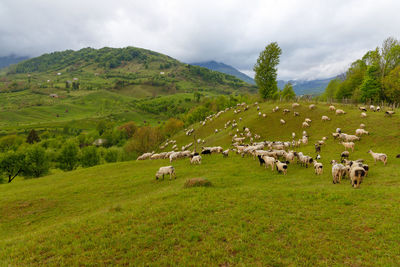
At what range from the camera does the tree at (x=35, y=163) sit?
5172 centimetres

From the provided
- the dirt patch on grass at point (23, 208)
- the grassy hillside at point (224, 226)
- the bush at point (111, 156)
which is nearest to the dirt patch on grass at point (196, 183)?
the grassy hillside at point (224, 226)

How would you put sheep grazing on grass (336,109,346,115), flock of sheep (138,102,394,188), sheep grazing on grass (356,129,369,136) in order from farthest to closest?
1. sheep grazing on grass (336,109,346,115)
2. sheep grazing on grass (356,129,369,136)
3. flock of sheep (138,102,394,188)

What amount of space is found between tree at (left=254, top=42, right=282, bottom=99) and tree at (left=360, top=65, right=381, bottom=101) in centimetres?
2581

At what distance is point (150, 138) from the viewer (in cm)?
7469

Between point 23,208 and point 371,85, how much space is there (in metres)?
78.1

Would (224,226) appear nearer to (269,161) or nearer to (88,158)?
(269,161)

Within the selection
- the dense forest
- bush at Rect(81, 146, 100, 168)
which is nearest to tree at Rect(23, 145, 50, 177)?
bush at Rect(81, 146, 100, 168)

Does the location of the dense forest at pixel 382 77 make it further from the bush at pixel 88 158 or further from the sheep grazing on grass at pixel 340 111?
the bush at pixel 88 158

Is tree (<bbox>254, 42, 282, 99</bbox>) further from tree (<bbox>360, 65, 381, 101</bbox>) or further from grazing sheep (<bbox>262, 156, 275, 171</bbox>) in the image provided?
grazing sheep (<bbox>262, 156, 275, 171</bbox>)

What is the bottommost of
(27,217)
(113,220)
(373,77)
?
(27,217)

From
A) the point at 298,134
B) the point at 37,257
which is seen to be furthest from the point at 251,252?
the point at 298,134

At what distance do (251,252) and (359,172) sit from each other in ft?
41.0

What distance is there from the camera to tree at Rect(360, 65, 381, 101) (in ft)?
165

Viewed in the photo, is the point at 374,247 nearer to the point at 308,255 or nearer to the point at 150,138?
the point at 308,255
